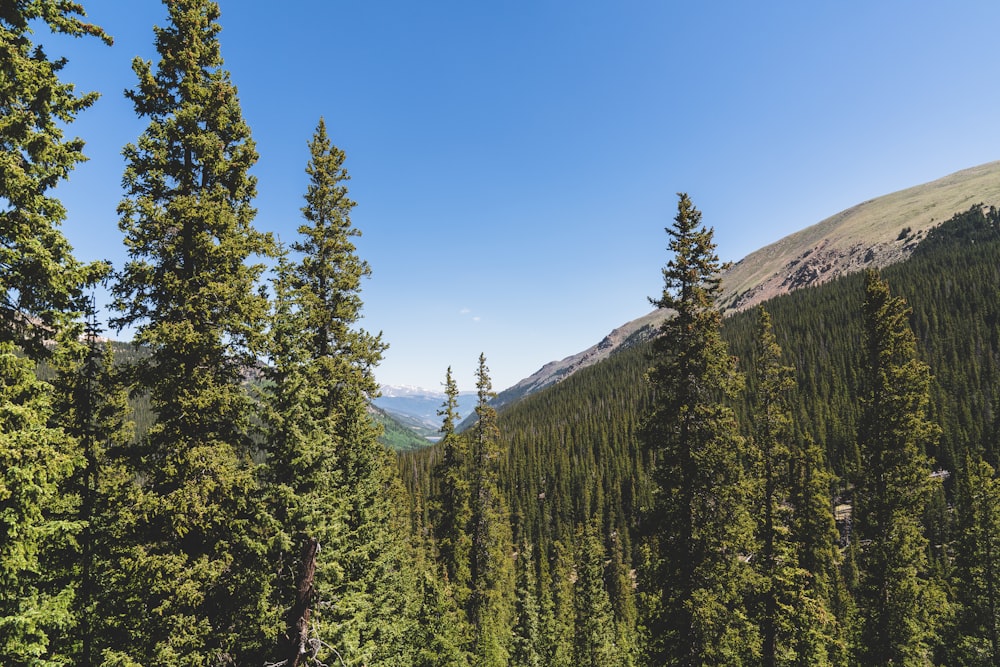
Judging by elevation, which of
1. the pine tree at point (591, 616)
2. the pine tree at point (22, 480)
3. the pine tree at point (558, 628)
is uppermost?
the pine tree at point (22, 480)

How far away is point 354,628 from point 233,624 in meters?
4.34

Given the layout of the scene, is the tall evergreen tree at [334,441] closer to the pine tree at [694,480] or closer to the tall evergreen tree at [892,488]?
the pine tree at [694,480]

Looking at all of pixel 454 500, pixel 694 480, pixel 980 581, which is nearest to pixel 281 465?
pixel 694 480

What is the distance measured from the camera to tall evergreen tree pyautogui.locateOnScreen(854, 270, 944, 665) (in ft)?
66.1

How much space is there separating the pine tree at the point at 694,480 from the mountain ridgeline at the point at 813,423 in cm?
3765

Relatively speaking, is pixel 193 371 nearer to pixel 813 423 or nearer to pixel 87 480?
pixel 87 480

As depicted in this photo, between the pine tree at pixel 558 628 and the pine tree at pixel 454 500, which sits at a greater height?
the pine tree at pixel 454 500

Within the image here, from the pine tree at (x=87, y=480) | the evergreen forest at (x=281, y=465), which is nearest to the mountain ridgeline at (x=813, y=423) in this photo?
the evergreen forest at (x=281, y=465)

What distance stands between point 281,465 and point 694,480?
13291 millimetres

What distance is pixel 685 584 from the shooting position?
1552 cm

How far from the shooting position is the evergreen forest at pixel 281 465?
8.64 m

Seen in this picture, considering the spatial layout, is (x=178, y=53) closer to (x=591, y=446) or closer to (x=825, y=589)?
(x=825, y=589)

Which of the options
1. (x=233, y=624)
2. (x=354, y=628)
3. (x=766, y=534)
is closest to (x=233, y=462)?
(x=233, y=624)

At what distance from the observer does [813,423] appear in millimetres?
104500
